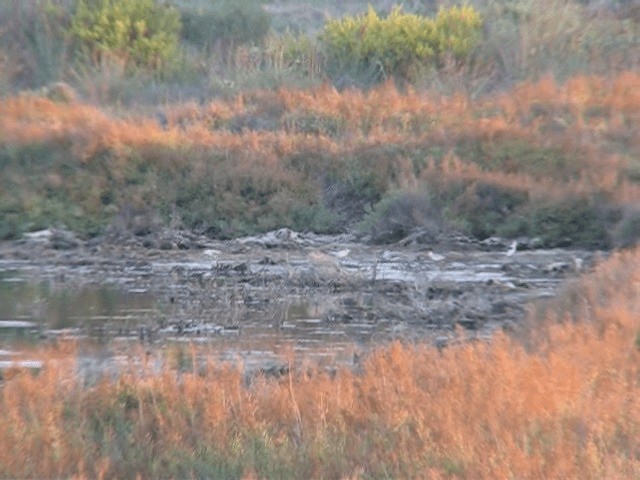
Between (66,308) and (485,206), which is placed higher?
(485,206)

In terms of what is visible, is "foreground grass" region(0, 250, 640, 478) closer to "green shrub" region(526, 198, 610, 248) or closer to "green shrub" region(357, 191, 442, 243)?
"green shrub" region(526, 198, 610, 248)

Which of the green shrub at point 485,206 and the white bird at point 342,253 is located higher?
the green shrub at point 485,206

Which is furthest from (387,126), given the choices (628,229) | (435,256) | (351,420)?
(351,420)

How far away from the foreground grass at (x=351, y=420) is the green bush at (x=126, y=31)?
20.7 metres

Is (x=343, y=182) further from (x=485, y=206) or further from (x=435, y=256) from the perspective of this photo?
(x=435, y=256)

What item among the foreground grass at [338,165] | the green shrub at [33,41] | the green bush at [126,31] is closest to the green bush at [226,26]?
the green bush at [126,31]

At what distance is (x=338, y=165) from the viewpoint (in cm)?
2258

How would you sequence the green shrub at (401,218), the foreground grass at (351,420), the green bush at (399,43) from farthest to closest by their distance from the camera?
the green bush at (399,43) < the green shrub at (401,218) < the foreground grass at (351,420)

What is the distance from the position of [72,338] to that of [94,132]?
407 inches

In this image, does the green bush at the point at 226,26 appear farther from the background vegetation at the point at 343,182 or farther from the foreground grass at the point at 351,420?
the foreground grass at the point at 351,420

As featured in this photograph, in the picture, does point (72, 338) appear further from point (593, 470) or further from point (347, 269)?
point (593, 470)

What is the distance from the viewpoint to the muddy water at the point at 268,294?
42.9 feet

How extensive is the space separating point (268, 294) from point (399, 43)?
46.6 feet

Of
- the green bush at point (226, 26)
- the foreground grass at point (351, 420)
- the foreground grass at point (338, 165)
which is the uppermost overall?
the green bush at point (226, 26)
